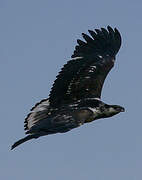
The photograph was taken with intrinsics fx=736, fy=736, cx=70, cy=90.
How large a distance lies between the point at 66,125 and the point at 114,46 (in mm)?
3574

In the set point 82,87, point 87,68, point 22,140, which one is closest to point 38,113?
point 82,87

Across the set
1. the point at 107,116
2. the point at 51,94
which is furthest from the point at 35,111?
the point at 107,116

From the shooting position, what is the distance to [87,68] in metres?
17.0

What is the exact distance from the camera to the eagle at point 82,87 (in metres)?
16.3

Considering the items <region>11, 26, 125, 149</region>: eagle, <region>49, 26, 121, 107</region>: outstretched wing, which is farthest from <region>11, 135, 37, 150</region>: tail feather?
<region>49, 26, 121, 107</region>: outstretched wing

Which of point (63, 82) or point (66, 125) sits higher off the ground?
point (63, 82)

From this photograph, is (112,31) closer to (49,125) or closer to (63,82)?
(63,82)

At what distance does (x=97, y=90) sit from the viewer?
17.0 meters

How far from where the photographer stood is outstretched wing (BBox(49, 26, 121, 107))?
54.4 feet

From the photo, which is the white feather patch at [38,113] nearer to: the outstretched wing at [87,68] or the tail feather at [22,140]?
the outstretched wing at [87,68]

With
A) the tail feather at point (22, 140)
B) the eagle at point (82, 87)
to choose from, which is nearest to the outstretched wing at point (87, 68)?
the eagle at point (82, 87)

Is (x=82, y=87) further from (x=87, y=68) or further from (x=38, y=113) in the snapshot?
(x=38, y=113)

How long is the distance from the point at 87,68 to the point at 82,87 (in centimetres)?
45

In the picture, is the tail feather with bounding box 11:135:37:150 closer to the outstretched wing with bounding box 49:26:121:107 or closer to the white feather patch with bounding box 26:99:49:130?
the white feather patch with bounding box 26:99:49:130
